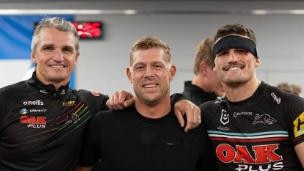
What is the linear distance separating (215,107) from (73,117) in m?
0.70

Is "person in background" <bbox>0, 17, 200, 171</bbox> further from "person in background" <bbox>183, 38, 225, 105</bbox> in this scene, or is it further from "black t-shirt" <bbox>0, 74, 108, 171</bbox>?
"person in background" <bbox>183, 38, 225, 105</bbox>

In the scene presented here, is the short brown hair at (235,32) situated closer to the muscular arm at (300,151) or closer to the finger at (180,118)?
the finger at (180,118)

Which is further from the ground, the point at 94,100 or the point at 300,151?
the point at 94,100

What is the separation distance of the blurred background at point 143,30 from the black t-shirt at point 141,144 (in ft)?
10.2

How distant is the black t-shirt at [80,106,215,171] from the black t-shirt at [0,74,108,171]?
0.08 meters

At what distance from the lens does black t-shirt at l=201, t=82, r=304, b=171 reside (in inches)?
73.3

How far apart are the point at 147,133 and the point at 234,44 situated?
0.59 metres

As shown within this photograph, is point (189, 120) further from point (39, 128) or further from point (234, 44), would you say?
point (39, 128)

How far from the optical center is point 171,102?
2086 mm

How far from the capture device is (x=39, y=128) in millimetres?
1913

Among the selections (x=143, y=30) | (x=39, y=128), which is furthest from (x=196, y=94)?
(x=143, y=30)

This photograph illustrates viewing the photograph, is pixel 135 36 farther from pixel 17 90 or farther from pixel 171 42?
pixel 17 90

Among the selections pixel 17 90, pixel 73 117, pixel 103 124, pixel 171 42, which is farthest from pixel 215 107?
pixel 171 42

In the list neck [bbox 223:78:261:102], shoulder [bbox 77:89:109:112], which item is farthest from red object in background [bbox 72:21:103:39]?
neck [bbox 223:78:261:102]
